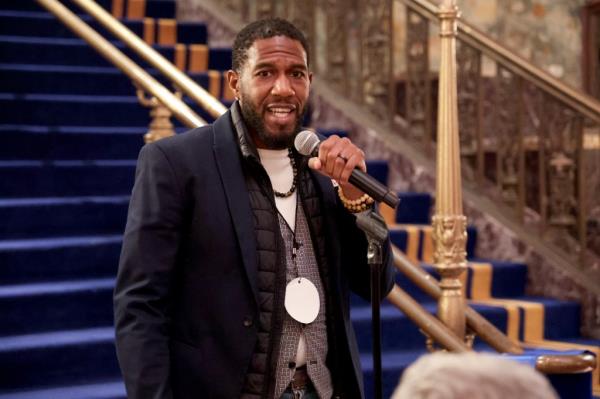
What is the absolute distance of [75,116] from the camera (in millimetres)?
5711

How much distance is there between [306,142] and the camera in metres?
1.90

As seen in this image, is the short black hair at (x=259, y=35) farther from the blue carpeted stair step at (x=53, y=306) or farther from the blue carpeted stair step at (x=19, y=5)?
the blue carpeted stair step at (x=19, y=5)

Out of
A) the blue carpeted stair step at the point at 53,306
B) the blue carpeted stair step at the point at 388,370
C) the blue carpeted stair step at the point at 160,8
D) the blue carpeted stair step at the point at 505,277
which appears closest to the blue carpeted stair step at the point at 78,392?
the blue carpeted stair step at the point at 53,306

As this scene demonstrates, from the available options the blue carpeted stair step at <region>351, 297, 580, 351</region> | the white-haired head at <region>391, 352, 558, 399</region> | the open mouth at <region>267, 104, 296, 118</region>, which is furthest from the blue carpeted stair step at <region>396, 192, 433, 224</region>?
the white-haired head at <region>391, 352, 558, 399</region>

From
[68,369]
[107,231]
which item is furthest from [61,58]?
[68,369]

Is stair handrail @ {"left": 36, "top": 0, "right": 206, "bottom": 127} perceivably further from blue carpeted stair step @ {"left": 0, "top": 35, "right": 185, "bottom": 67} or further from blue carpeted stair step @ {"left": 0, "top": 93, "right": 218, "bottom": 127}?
blue carpeted stair step @ {"left": 0, "top": 35, "right": 185, "bottom": 67}

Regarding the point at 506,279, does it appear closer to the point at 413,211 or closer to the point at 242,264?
the point at 413,211

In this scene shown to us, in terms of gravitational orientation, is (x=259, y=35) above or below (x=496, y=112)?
below

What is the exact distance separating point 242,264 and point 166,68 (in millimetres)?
2625

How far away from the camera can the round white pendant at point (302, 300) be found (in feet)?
6.61

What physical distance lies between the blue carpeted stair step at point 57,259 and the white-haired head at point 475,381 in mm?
3742

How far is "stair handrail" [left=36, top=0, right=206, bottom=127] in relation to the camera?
13.8 ft

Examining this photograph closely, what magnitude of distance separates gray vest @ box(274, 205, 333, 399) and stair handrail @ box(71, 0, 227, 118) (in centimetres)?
197

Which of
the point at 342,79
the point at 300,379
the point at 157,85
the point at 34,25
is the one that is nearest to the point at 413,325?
the point at 157,85
